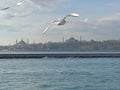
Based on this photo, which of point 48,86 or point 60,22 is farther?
point 48,86

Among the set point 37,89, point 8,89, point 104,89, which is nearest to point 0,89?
point 8,89

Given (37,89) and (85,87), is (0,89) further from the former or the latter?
(85,87)

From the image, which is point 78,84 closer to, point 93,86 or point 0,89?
point 93,86

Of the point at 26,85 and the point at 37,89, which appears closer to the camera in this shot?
the point at 37,89

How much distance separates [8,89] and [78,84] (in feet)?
21.9

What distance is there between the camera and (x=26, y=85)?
38.3 m

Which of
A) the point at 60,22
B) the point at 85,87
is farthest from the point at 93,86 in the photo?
the point at 60,22

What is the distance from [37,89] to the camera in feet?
116

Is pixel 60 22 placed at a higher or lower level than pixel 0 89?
higher

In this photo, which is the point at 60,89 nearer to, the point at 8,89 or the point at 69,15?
the point at 8,89

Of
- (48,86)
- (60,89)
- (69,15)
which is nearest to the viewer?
(69,15)

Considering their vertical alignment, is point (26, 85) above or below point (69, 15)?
below

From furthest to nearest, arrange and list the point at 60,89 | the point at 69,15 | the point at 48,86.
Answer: the point at 48,86
the point at 60,89
the point at 69,15

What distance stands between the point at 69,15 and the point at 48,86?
76.5 feet
